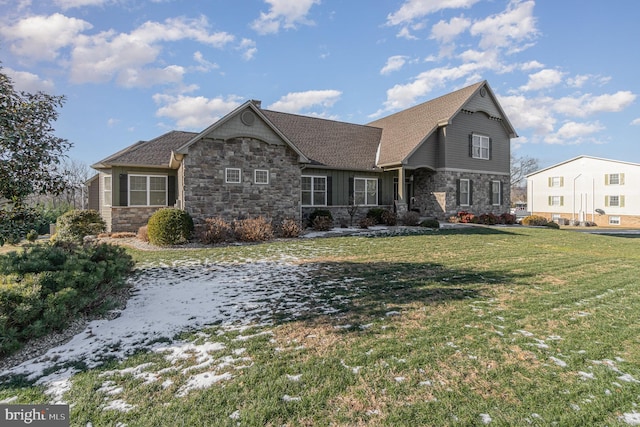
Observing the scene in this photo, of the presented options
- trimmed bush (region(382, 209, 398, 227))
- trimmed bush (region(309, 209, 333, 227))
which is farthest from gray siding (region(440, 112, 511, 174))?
trimmed bush (region(309, 209, 333, 227))

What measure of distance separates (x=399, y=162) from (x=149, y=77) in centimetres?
1587

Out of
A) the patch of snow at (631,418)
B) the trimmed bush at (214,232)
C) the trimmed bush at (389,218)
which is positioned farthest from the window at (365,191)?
the patch of snow at (631,418)

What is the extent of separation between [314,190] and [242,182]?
14.5 feet

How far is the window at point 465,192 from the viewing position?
19953 millimetres

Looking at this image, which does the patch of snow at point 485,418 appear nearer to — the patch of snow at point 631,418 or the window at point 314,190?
the patch of snow at point 631,418

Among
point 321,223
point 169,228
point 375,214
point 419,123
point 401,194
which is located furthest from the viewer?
point 419,123

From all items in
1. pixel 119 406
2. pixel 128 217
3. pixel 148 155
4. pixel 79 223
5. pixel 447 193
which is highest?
pixel 148 155

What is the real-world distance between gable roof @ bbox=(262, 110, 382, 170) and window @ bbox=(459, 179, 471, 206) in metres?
5.83

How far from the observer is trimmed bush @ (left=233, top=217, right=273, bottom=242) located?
483 inches

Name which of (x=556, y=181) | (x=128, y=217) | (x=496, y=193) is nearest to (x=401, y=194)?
(x=496, y=193)

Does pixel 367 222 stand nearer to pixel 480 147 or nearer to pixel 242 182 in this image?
pixel 242 182

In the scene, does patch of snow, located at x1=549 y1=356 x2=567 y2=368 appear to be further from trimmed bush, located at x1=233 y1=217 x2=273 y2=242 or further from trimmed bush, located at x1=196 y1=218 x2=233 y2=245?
trimmed bush, located at x1=196 y1=218 x2=233 y2=245

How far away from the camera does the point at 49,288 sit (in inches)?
166

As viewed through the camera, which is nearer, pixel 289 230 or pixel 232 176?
pixel 289 230
